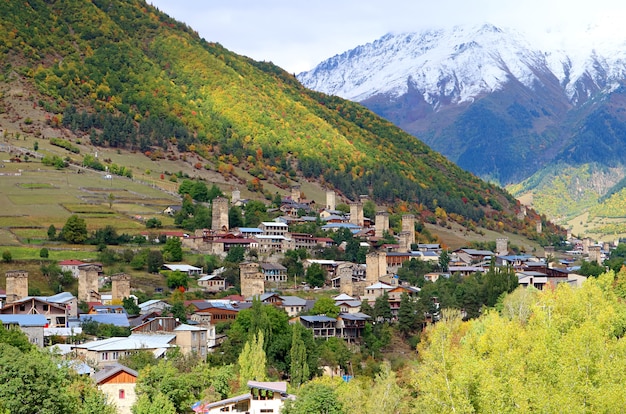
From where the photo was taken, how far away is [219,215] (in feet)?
388

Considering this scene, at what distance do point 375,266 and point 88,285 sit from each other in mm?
27273

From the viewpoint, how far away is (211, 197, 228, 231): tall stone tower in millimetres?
118125

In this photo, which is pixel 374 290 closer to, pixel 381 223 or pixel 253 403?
pixel 381 223

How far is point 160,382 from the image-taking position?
60469 millimetres

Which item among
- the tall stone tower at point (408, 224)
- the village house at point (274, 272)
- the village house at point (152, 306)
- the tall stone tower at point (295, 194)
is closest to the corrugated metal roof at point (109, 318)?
the village house at point (152, 306)

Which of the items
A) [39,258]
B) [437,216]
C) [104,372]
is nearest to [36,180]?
[39,258]

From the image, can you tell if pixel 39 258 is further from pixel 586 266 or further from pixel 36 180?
pixel 586 266

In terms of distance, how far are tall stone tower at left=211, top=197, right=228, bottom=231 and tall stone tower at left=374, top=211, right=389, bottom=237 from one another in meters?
16.4

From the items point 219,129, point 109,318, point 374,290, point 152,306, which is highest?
point 219,129

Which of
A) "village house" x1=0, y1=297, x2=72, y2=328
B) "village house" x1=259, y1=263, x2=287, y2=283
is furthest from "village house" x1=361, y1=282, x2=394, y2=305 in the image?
"village house" x1=0, y1=297, x2=72, y2=328

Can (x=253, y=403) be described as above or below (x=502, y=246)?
below

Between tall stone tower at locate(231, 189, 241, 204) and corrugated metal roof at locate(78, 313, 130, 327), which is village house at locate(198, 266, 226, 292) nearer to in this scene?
corrugated metal roof at locate(78, 313, 130, 327)

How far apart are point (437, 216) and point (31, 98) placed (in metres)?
57.4

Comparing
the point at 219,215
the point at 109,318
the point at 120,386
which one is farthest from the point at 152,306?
the point at 219,215
